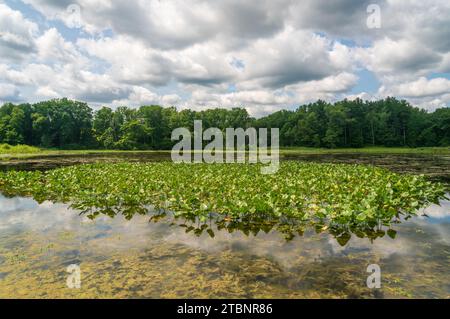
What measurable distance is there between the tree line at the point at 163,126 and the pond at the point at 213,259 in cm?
6846

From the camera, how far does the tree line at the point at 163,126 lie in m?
75.3

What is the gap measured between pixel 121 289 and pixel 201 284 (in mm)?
1315

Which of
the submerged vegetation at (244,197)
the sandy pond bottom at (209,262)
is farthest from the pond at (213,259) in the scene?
the submerged vegetation at (244,197)

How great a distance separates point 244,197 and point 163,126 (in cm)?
7143

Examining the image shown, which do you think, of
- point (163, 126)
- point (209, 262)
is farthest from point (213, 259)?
point (163, 126)

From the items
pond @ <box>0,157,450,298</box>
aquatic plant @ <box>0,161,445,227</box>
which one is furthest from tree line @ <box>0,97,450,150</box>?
pond @ <box>0,157,450,298</box>

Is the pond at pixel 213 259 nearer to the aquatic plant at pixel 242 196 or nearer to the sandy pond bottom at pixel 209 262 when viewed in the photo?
the sandy pond bottom at pixel 209 262

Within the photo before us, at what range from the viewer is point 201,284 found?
17.6 ft

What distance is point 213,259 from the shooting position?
6.43 meters

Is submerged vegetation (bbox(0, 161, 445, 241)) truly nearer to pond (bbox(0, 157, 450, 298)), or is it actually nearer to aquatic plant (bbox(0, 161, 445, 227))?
aquatic plant (bbox(0, 161, 445, 227))

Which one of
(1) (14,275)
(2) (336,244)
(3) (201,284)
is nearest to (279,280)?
(3) (201,284)

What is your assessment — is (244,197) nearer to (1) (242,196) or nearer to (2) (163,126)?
(1) (242,196)
